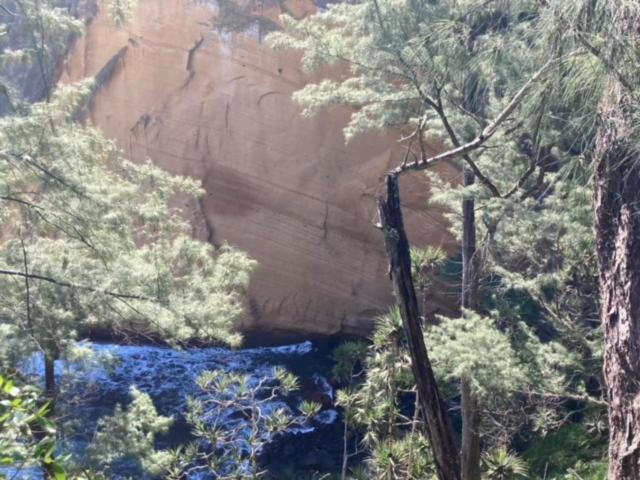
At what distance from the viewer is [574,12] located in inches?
162

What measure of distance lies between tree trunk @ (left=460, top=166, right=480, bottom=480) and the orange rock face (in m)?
3.79

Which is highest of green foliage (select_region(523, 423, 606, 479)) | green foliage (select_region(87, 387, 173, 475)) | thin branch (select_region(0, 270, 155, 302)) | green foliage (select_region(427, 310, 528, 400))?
thin branch (select_region(0, 270, 155, 302))

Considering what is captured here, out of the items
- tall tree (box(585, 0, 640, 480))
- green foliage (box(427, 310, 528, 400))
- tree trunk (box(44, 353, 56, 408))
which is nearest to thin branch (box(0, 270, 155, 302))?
tree trunk (box(44, 353, 56, 408))

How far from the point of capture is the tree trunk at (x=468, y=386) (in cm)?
816

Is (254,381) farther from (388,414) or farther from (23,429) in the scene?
(23,429)

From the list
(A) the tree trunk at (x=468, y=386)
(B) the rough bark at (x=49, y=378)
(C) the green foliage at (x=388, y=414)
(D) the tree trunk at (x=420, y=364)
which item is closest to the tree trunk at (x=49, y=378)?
(B) the rough bark at (x=49, y=378)

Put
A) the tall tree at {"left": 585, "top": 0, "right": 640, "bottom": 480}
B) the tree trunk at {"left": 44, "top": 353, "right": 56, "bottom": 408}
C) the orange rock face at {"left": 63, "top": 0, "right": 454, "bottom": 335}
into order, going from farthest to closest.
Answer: the orange rock face at {"left": 63, "top": 0, "right": 454, "bottom": 335} → the tree trunk at {"left": 44, "top": 353, "right": 56, "bottom": 408} → the tall tree at {"left": 585, "top": 0, "right": 640, "bottom": 480}

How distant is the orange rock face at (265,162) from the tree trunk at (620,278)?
758 cm

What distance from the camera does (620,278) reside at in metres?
4.55

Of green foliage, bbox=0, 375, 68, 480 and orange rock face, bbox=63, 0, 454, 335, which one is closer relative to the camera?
green foliage, bbox=0, 375, 68, 480

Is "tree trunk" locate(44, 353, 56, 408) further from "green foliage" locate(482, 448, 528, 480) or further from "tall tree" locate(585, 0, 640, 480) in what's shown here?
"tall tree" locate(585, 0, 640, 480)

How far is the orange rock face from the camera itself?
12.3 meters

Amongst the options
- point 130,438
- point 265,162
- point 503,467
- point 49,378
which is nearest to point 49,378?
point 49,378

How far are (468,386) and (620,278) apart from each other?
3739mm
